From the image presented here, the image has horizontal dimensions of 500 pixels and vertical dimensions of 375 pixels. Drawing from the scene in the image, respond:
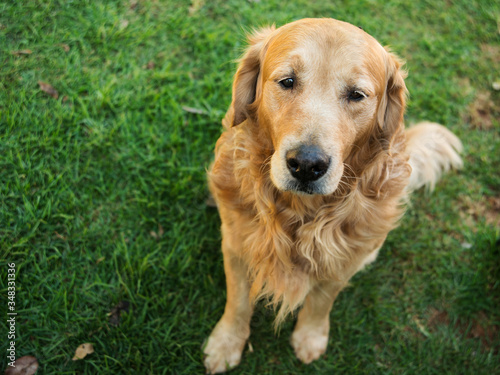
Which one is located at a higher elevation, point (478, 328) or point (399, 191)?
point (399, 191)

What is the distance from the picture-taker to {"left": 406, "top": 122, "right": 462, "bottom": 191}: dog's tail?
3717mm

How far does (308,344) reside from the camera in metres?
3.12

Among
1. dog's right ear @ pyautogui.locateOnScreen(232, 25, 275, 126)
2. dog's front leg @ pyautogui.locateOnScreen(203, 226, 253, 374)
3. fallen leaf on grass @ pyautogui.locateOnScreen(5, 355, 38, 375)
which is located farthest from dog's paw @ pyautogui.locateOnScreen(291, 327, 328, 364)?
fallen leaf on grass @ pyautogui.locateOnScreen(5, 355, 38, 375)

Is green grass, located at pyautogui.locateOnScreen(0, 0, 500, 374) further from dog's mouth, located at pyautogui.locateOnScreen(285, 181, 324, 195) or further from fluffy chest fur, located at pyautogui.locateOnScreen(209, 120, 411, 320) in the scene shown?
dog's mouth, located at pyautogui.locateOnScreen(285, 181, 324, 195)

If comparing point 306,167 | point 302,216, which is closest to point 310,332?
point 302,216

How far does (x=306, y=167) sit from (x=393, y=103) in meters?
0.91

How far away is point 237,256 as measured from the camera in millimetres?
2725

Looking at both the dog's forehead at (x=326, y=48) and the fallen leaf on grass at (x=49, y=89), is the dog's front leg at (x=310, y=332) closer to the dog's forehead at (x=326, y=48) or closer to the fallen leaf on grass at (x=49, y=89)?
the dog's forehead at (x=326, y=48)

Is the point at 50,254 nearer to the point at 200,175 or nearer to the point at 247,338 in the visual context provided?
the point at 200,175

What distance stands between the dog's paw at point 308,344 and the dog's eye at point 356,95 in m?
1.88

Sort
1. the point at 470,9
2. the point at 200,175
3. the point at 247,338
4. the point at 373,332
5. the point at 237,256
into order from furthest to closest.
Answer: the point at 470,9
the point at 200,175
the point at 373,332
the point at 247,338
the point at 237,256

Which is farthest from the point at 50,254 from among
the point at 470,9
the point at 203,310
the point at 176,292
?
the point at 470,9

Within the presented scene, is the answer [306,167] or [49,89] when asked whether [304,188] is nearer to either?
[306,167]

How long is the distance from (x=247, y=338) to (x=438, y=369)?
1.61 meters
